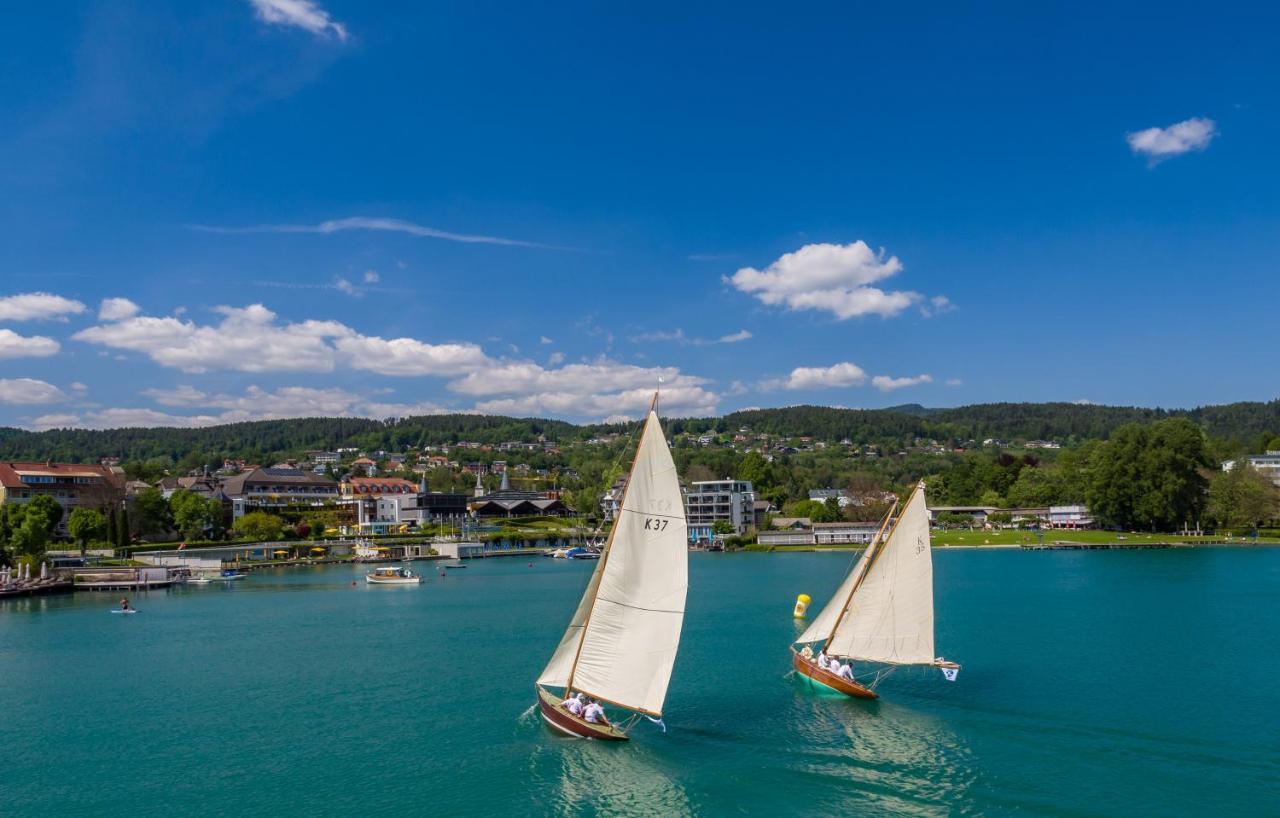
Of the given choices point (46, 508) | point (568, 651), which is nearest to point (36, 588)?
point (46, 508)

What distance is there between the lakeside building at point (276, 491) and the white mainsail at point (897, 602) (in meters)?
132

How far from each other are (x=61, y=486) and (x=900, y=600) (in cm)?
13038

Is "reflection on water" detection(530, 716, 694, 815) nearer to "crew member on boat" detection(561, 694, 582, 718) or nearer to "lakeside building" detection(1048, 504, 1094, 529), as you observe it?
"crew member on boat" detection(561, 694, 582, 718)

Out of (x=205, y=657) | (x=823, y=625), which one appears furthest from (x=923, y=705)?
(x=205, y=657)

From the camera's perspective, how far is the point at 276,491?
168 metres

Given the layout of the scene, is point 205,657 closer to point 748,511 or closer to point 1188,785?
point 1188,785

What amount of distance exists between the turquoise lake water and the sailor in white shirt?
0.86 metres


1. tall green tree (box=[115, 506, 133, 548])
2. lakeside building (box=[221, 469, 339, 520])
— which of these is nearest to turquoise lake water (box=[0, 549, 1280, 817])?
tall green tree (box=[115, 506, 133, 548])

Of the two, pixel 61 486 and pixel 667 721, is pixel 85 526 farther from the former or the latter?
pixel 667 721

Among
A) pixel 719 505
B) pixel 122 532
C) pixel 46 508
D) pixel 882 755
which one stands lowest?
pixel 882 755

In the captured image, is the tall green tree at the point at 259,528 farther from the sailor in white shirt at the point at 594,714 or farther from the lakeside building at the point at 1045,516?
the sailor in white shirt at the point at 594,714

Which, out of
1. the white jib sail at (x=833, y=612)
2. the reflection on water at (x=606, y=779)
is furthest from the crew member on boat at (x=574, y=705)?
the white jib sail at (x=833, y=612)

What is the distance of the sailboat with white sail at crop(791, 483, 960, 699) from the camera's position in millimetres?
38188

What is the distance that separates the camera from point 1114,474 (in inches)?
5615
